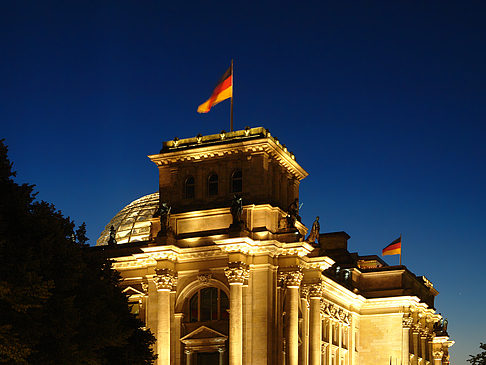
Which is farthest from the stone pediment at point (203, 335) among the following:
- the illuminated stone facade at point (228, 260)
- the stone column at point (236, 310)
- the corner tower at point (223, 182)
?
the corner tower at point (223, 182)

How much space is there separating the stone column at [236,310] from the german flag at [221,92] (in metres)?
14.3

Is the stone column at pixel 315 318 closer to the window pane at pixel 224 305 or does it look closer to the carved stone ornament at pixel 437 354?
the window pane at pixel 224 305

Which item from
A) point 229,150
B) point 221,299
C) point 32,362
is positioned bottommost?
point 32,362

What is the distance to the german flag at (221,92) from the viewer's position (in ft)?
223

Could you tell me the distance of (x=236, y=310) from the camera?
200 ft

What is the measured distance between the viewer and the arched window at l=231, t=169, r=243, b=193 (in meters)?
66.2

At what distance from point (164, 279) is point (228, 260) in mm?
5191

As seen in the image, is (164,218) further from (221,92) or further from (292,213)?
(221,92)

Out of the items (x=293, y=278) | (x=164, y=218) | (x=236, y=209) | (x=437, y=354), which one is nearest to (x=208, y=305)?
(x=293, y=278)

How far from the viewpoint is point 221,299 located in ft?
211

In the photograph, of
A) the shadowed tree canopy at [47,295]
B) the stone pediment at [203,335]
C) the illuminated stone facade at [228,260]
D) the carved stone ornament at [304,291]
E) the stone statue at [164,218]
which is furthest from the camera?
the carved stone ornament at [304,291]

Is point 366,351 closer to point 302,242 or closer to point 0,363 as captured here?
point 302,242

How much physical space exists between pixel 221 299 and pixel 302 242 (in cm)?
770

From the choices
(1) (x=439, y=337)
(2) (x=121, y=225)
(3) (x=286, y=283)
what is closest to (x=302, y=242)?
(3) (x=286, y=283)
